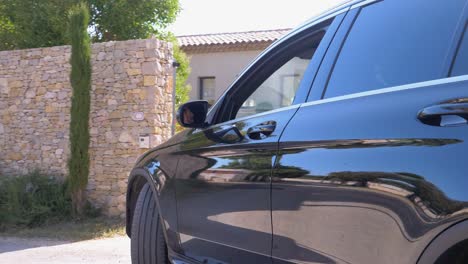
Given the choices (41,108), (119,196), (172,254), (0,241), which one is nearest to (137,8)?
(41,108)

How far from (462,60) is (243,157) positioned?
3.68ft

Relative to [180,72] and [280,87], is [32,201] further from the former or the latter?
[280,87]

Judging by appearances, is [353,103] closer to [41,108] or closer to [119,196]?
[119,196]

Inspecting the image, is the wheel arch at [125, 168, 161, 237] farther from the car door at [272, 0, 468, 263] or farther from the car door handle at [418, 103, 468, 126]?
the car door handle at [418, 103, 468, 126]

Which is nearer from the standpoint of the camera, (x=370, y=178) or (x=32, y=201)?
(x=370, y=178)

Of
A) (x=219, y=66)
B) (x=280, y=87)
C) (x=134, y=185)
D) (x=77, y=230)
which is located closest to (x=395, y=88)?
(x=280, y=87)

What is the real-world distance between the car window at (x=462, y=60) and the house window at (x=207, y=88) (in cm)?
1394

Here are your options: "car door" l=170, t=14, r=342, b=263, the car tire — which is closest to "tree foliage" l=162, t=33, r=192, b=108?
the car tire

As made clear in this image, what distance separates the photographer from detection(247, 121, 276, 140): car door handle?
7.75 feet

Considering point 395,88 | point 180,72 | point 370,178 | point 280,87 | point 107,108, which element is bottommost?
point 370,178

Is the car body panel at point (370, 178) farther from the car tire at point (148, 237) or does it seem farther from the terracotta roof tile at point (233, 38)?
the terracotta roof tile at point (233, 38)

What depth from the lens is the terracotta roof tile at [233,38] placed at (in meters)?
14.6

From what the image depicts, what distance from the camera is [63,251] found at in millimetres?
6207

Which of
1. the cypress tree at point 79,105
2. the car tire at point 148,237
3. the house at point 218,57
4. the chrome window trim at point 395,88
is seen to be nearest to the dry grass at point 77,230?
the cypress tree at point 79,105
